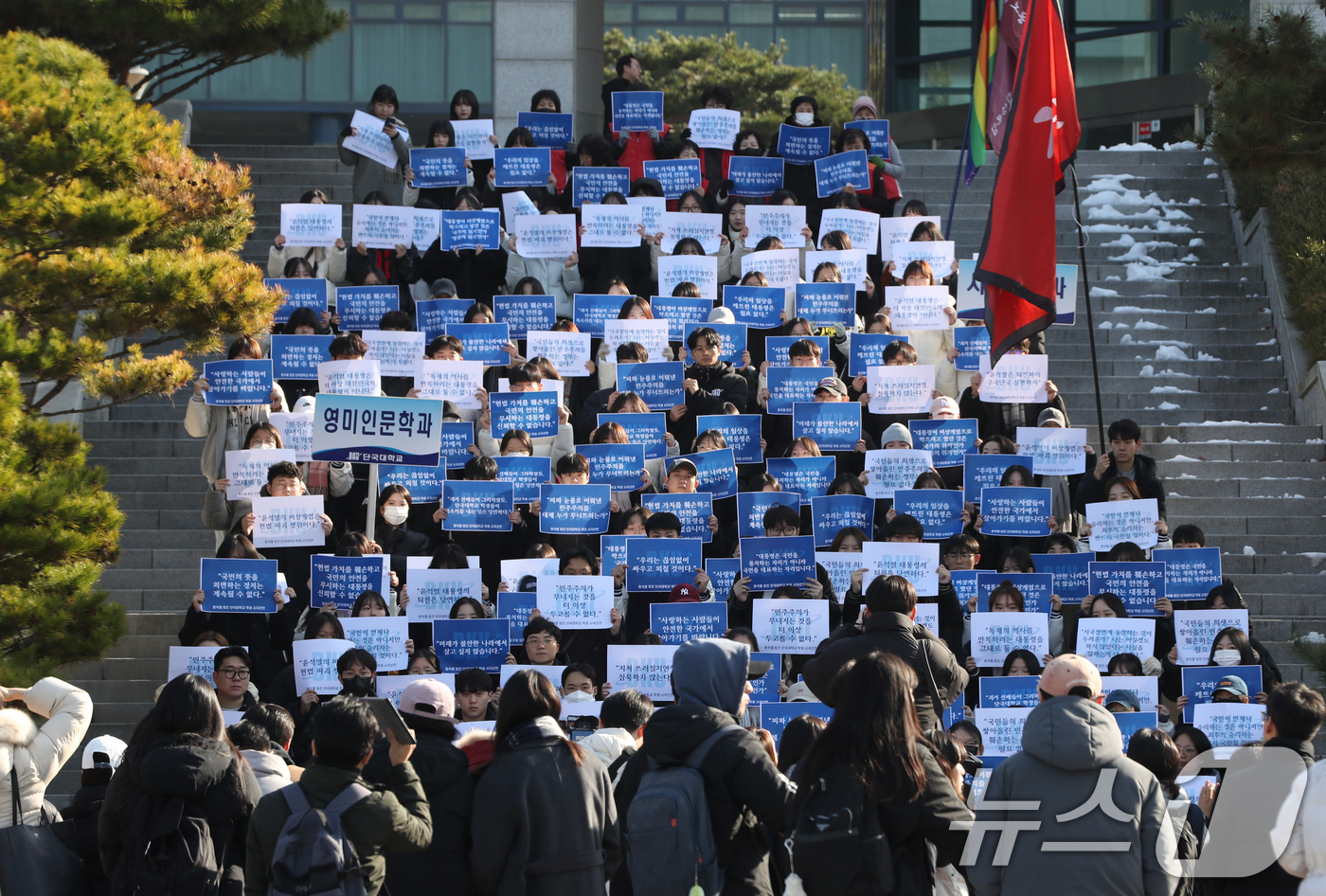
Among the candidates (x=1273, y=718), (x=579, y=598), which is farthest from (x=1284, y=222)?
(x=1273, y=718)

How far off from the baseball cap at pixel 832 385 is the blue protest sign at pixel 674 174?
3762 mm

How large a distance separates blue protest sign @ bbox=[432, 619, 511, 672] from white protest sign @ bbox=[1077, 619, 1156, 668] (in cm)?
338

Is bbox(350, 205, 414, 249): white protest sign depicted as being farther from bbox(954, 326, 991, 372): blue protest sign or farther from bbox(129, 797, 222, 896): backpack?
bbox(129, 797, 222, 896): backpack

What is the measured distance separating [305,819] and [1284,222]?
40.9 feet

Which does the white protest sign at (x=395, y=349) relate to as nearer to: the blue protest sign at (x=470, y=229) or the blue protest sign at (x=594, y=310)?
the blue protest sign at (x=594, y=310)

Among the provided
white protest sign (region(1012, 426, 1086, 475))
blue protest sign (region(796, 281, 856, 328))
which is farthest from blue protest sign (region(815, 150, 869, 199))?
white protest sign (region(1012, 426, 1086, 475))

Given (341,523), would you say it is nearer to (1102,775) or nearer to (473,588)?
(473,588)

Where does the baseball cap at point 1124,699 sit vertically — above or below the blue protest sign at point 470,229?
below

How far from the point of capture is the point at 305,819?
4.94 meters

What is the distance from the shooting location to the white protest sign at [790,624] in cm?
919

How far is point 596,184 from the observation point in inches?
552

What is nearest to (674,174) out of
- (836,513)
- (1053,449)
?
(1053,449)

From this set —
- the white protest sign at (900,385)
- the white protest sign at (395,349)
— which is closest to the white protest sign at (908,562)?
the white protest sign at (900,385)

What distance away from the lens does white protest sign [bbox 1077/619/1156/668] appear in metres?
9.16
